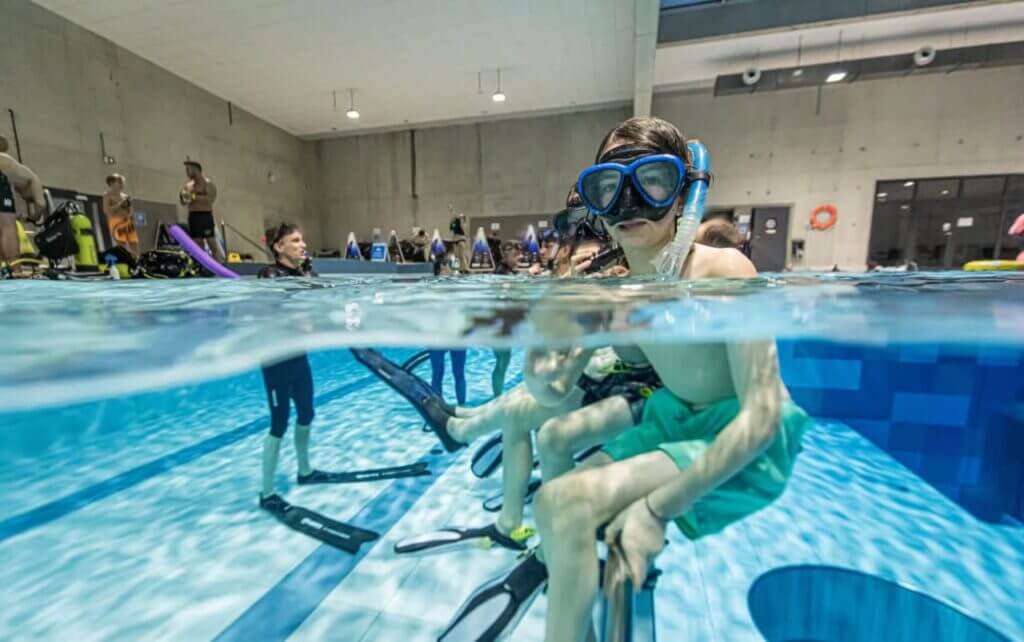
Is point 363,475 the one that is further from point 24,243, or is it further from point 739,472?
point 24,243

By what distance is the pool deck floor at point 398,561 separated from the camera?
1.99 meters

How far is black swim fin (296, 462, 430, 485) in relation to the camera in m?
3.35

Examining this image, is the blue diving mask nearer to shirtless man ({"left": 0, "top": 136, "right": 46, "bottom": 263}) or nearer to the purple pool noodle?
the purple pool noodle

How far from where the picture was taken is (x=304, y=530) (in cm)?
266

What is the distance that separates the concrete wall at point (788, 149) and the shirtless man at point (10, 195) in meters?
8.83

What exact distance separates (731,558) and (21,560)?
4.47 meters

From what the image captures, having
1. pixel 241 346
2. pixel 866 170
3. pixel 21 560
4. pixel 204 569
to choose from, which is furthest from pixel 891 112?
pixel 21 560

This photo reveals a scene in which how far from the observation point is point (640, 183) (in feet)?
4.81

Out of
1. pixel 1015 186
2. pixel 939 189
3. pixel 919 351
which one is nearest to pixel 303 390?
pixel 919 351

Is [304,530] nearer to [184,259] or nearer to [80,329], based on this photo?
→ [80,329]

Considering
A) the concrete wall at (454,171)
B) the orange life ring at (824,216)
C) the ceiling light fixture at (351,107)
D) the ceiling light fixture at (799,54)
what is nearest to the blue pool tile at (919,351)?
the ceiling light fixture at (799,54)

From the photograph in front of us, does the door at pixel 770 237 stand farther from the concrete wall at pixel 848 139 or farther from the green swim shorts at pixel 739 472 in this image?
the green swim shorts at pixel 739 472

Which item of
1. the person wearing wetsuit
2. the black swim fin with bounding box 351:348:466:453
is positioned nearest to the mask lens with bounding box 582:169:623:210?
the black swim fin with bounding box 351:348:466:453

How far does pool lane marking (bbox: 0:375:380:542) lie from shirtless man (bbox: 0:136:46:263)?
297cm
